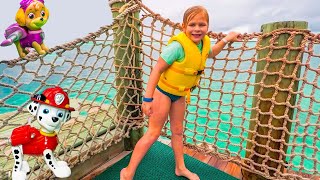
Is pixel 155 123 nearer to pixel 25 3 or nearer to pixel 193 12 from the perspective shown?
pixel 193 12

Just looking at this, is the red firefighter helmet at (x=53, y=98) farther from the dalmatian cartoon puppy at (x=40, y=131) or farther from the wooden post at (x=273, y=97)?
the wooden post at (x=273, y=97)

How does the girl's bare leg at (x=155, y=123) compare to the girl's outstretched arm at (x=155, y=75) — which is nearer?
the girl's outstretched arm at (x=155, y=75)

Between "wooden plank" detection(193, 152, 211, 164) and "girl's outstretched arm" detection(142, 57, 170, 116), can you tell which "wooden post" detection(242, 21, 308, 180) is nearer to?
"wooden plank" detection(193, 152, 211, 164)

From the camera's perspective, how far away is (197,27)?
4.06ft

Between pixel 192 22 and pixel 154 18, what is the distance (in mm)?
586

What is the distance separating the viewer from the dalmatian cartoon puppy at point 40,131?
1.02m

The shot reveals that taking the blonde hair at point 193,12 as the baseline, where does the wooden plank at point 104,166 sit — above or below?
below

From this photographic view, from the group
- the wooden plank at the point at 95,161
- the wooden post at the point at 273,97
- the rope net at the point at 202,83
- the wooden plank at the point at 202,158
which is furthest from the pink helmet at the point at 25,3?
the wooden plank at the point at 202,158

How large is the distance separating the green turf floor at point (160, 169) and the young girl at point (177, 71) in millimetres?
225

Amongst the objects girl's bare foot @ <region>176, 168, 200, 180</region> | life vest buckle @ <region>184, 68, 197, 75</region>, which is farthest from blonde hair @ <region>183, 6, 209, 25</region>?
girl's bare foot @ <region>176, 168, 200, 180</region>

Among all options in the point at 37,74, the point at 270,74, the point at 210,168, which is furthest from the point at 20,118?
the point at 270,74

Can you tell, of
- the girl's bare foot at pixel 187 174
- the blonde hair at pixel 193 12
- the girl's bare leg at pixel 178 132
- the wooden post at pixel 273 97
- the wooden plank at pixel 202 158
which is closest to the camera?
the blonde hair at pixel 193 12

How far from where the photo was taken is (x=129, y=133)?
208 cm

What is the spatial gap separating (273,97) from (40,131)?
1292 millimetres
